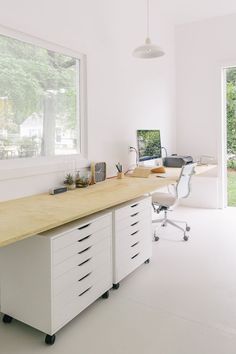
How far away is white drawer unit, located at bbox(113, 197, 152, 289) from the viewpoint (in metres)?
2.39

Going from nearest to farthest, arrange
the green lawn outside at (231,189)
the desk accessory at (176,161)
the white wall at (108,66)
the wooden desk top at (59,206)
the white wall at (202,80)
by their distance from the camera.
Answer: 1. the wooden desk top at (59,206)
2. the white wall at (108,66)
3. the desk accessory at (176,161)
4. the white wall at (202,80)
5. the green lawn outside at (231,189)

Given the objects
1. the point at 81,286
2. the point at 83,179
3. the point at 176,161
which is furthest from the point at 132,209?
the point at 176,161

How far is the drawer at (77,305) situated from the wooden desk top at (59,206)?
56 centimetres

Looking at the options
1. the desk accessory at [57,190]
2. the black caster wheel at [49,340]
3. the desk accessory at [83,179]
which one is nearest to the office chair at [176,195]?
the desk accessory at [83,179]

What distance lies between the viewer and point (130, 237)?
8.43ft

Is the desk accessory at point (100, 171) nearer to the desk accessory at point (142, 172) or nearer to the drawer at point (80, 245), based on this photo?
the desk accessory at point (142, 172)

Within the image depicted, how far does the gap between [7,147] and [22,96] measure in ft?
1.51

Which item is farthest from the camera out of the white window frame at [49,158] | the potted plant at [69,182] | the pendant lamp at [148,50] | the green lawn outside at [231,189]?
the green lawn outside at [231,189]

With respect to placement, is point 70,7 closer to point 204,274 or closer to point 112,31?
point 112,31

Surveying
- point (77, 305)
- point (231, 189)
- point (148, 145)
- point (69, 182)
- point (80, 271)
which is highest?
point (148, 145)

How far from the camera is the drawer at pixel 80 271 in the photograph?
1.81m

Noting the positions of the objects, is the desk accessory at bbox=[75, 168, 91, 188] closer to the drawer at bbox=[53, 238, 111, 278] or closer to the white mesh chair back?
the drawer at bbox=[53, 238, 111, 278]

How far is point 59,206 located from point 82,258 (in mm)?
392

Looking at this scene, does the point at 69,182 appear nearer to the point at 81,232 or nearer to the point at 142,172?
the point at 81,232
